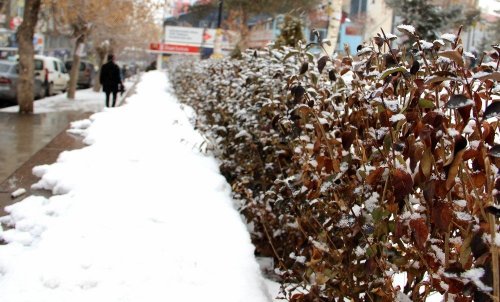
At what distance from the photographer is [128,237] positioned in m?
3.91

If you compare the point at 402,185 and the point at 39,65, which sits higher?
the point at 402,185

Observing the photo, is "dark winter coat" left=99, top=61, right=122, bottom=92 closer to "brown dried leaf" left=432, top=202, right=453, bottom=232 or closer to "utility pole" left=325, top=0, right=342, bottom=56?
"utility pole" left=325, top=0, right=342, bottom=56

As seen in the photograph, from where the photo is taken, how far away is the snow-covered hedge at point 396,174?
1.77 meters

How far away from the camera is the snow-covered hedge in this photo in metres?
1.77

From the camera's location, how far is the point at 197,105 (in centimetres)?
1027

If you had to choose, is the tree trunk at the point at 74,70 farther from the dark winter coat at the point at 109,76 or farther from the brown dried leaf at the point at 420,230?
the brown dried leaf at the point at 420,230

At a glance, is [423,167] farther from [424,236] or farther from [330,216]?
[330,216]

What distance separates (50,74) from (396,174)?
23.8 meters

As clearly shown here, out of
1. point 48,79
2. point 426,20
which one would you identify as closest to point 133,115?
point 48,79

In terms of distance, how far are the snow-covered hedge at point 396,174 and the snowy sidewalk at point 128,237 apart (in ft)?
1.69

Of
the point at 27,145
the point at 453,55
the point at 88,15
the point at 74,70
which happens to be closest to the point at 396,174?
the point at 453,55

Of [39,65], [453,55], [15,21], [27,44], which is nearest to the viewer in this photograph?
[453,55]

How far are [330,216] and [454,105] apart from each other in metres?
1.38

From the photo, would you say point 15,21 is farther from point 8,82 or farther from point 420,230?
point 420,230
